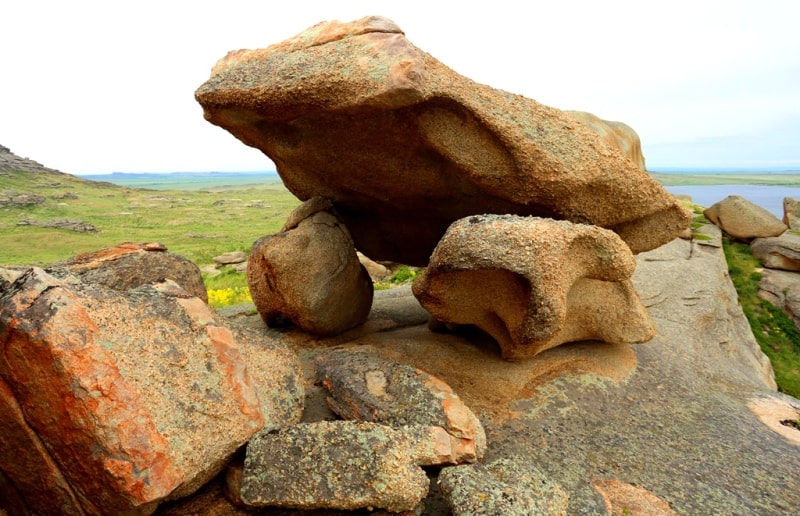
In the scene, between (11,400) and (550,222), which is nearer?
(11,400)

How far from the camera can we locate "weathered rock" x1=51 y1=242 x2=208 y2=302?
6.69 meters

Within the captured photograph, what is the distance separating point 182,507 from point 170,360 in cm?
140

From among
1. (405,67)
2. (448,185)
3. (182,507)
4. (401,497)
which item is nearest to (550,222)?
(448,185)

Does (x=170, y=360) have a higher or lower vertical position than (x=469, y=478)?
higher

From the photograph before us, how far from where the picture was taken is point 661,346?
899cm

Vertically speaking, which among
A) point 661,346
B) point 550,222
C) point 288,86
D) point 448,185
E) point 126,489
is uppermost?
point 288,86

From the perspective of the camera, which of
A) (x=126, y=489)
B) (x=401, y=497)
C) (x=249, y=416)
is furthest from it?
(x=249, y=416)

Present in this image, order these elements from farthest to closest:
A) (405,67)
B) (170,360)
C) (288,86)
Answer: (288,86) < (405,67) < (170,360)

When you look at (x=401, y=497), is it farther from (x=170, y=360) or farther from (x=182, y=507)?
(x=170, y=360)

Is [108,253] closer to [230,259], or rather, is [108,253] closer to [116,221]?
[230,259]

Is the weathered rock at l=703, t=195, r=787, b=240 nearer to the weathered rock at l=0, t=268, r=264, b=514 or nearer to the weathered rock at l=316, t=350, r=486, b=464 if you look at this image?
the weathered rock at l=316, t=350, r=486, b=464

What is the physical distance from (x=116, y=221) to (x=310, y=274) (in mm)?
53483

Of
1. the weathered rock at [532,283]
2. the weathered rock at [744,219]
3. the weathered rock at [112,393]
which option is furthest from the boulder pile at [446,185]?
the weathered rock at [744,219]

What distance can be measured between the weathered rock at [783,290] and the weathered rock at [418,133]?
12161mm
